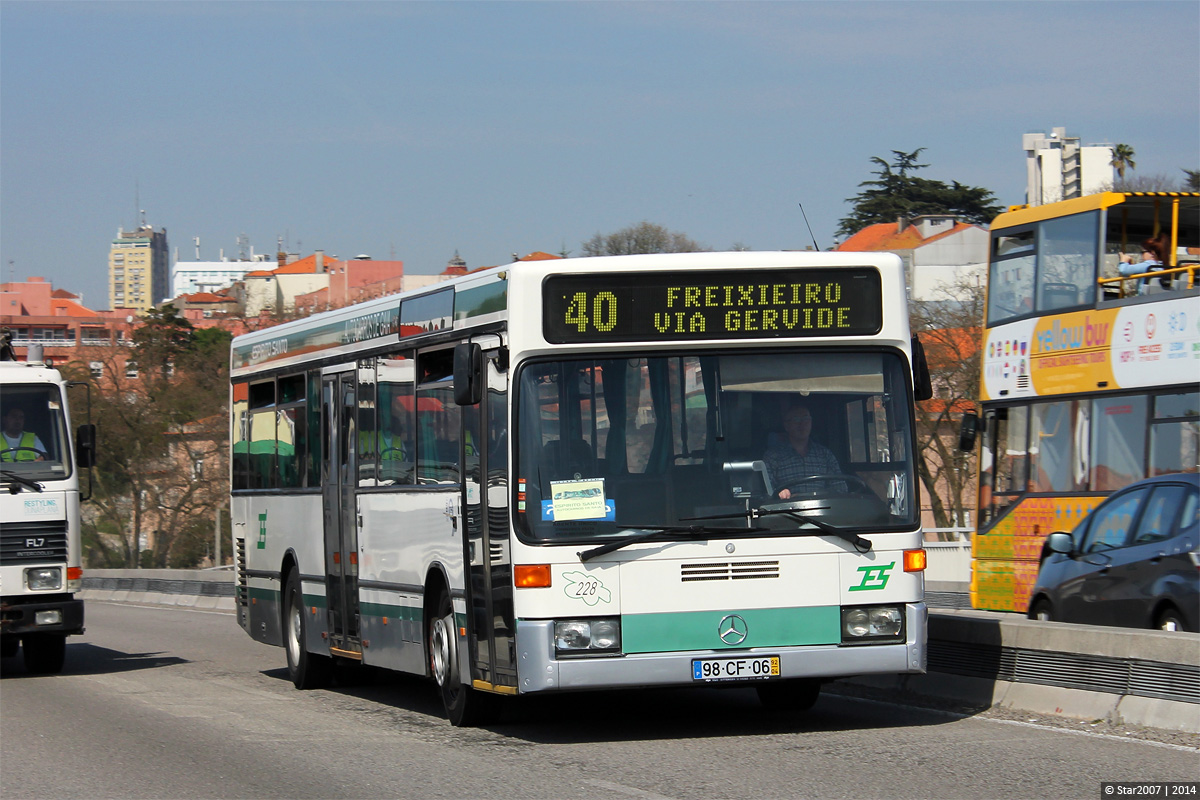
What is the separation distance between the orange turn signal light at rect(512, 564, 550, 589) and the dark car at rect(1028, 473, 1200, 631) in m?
5.59

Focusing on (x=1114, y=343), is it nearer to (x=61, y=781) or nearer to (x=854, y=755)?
(x=854, y=755)

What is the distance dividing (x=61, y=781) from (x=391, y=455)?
148 inches

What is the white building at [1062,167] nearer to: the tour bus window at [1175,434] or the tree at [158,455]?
the tree at [158,455]

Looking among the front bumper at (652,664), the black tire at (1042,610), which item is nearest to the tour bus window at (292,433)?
the front bumper at (652,664)

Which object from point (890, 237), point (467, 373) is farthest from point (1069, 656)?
point (890, 237)

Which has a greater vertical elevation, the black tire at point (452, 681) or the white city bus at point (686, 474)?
the white city bus at point (686, 474)

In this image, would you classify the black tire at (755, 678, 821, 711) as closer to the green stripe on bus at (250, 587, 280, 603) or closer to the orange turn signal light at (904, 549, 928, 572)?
the orange turn signal light at (904, 549, 928, 572)

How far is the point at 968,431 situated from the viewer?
20.0 m

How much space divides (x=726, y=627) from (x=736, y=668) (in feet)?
0.82

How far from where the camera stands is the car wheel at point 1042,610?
1545cm

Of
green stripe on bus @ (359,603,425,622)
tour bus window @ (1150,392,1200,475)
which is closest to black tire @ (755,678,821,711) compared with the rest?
green stripe on bus @ (359,603,425,622)

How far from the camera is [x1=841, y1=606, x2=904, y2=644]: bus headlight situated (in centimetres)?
1000

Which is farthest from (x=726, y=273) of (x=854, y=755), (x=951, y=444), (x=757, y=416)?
(x=951, y=444)

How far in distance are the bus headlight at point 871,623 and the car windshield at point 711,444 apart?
51 cm
